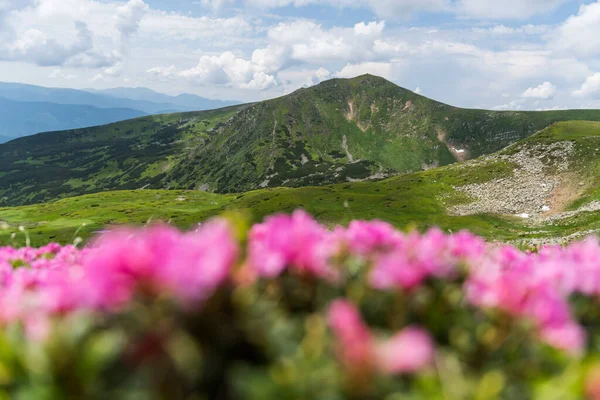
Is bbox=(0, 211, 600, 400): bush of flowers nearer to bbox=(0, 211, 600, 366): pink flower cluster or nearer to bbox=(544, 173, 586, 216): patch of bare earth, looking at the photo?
bbox=(0, 211, 600, 366): pink flower cluster

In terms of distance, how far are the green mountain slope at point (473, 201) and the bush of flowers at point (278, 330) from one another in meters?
76.0

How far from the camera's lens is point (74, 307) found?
2.66 m

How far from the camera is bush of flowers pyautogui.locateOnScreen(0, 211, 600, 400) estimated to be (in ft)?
7.00

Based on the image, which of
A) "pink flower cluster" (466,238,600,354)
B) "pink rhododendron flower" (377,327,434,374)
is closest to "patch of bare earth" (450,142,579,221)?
"pink flower cluster" (466,238,600,354)

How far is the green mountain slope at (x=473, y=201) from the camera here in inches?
3549

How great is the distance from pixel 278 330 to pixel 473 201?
125m

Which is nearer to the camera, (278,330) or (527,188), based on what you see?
(278,330)

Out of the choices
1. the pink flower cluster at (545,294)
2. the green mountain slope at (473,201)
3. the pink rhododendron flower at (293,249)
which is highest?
the pink rhododendron flower at (293,249)

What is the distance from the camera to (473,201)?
116 meters

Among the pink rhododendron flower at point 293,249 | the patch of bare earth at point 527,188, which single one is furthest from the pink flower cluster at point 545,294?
the patch of bare earth at point 527,188

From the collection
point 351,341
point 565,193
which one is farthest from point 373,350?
point 565,193

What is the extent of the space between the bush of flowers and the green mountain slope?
7603 cm

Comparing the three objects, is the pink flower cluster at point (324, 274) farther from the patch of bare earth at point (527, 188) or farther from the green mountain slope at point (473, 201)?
the patch of bare earth at point (527, 188)

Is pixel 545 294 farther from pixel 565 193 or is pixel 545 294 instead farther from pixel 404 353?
pixel 565 193
